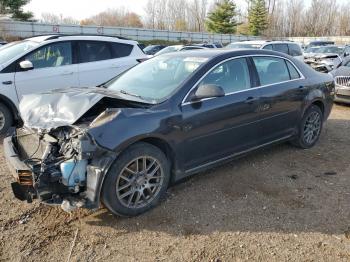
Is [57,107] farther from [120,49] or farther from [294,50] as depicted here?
[294,50]

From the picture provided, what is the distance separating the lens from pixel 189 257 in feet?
10.7

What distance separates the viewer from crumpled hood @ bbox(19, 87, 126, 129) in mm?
3826

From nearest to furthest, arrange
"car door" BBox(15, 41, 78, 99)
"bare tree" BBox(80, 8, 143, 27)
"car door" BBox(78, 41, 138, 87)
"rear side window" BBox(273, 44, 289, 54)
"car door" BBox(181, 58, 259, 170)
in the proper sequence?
"car door" BBox(181, 58, 259, 170), "car door" BBox(15, 41, 78, 99), "car door" BBox(78, 41, 138, 87), "rear side window" BBox(273, 44, 289, 54), "bare tree" BBox(80, 8, 143, 27)

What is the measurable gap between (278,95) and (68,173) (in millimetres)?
3144

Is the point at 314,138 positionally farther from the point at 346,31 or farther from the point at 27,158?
the point at 346,31

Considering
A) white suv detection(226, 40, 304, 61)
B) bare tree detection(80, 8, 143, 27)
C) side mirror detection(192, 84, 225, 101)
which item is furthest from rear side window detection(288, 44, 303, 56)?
bare tree detection(80, 8, 143, 27)

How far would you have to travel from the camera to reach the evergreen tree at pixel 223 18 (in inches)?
2324

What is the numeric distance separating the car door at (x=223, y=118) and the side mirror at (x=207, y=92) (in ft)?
0.20

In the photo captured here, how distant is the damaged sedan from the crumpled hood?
0.01 metres

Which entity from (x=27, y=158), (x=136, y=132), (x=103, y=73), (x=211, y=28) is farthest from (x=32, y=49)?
(x=211, y=28)

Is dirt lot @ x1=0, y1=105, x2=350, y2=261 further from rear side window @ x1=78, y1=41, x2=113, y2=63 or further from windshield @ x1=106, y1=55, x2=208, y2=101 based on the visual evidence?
rear side window @ x1=78, y1=41, x2=113, y2=63

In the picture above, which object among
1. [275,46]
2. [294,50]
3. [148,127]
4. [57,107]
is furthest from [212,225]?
[294,50]

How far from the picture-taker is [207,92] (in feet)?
13.6

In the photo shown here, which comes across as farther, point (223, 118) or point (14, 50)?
point (14, 50)
